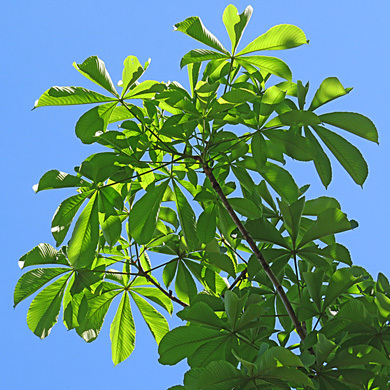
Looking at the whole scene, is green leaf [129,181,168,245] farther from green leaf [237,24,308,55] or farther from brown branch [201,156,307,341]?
green leaf [237,24,308,55]

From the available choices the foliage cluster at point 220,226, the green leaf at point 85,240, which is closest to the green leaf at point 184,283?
the foliage cluster at point 220,226

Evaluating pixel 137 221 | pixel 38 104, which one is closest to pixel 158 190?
pixel 137 221

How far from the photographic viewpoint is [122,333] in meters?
1.45

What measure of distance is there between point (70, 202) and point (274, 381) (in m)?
0.59

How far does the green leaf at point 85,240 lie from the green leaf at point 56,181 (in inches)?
2.2

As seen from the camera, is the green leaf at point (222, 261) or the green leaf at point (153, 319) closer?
the green leaf at point (222, 261)

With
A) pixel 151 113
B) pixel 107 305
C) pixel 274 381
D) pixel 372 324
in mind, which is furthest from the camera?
pixel 107 305

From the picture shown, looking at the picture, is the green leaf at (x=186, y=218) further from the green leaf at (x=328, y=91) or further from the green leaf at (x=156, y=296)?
the green leaf at (x=328, y=91)

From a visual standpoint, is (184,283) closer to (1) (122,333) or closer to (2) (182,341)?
(1) (122,333)

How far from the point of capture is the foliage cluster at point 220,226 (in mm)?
1060

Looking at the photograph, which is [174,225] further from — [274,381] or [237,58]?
[274,381]

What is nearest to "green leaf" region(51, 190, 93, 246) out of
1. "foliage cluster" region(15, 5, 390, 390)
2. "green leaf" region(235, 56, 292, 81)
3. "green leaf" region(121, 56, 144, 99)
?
"foliage cluster" region(15, 5, 390, 390)

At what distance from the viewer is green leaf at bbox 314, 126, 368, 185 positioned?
3.85 ft

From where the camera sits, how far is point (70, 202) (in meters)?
1.27
